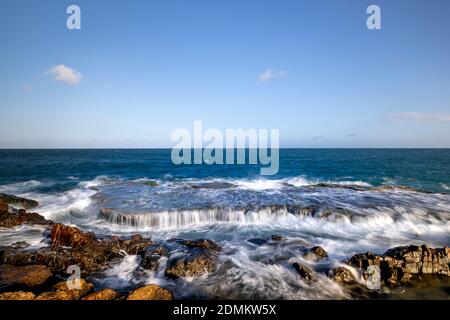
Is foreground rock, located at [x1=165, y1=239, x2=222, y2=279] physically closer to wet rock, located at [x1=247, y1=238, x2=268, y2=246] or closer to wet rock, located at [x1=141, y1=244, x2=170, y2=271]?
wet rock, located at [x1=141, y1=244, x2=170, y2=271]

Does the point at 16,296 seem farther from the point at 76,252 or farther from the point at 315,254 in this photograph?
the point at 315,254

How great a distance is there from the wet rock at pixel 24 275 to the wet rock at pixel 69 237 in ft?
5.54

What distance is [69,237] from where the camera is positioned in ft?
27.1

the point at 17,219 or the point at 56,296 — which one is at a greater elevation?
the point at 56,296

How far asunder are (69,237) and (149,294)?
4772mm

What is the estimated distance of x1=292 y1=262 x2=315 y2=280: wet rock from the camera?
20.9ft

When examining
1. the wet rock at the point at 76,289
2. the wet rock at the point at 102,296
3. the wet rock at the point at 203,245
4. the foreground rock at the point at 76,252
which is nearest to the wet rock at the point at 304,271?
the wet rock at the point at 203,245

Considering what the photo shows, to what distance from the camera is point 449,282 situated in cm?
613

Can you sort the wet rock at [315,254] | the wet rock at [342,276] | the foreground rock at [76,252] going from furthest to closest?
the wet rock at [315,254], the foreground rock at [76,252], the wet rock at [342,276]

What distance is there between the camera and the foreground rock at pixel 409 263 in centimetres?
630

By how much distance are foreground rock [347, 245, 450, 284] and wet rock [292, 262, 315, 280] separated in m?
1.27

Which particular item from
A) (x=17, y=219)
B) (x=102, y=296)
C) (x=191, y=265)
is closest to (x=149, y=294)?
(x=102, y=296)

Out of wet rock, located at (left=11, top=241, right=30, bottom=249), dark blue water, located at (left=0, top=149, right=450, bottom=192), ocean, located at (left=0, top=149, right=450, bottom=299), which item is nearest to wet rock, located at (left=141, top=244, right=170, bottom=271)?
ocean, located at (left=0, top=149, right=450, bottom=299)

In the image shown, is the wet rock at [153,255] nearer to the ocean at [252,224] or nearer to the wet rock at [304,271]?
the ocean at [252,224]
